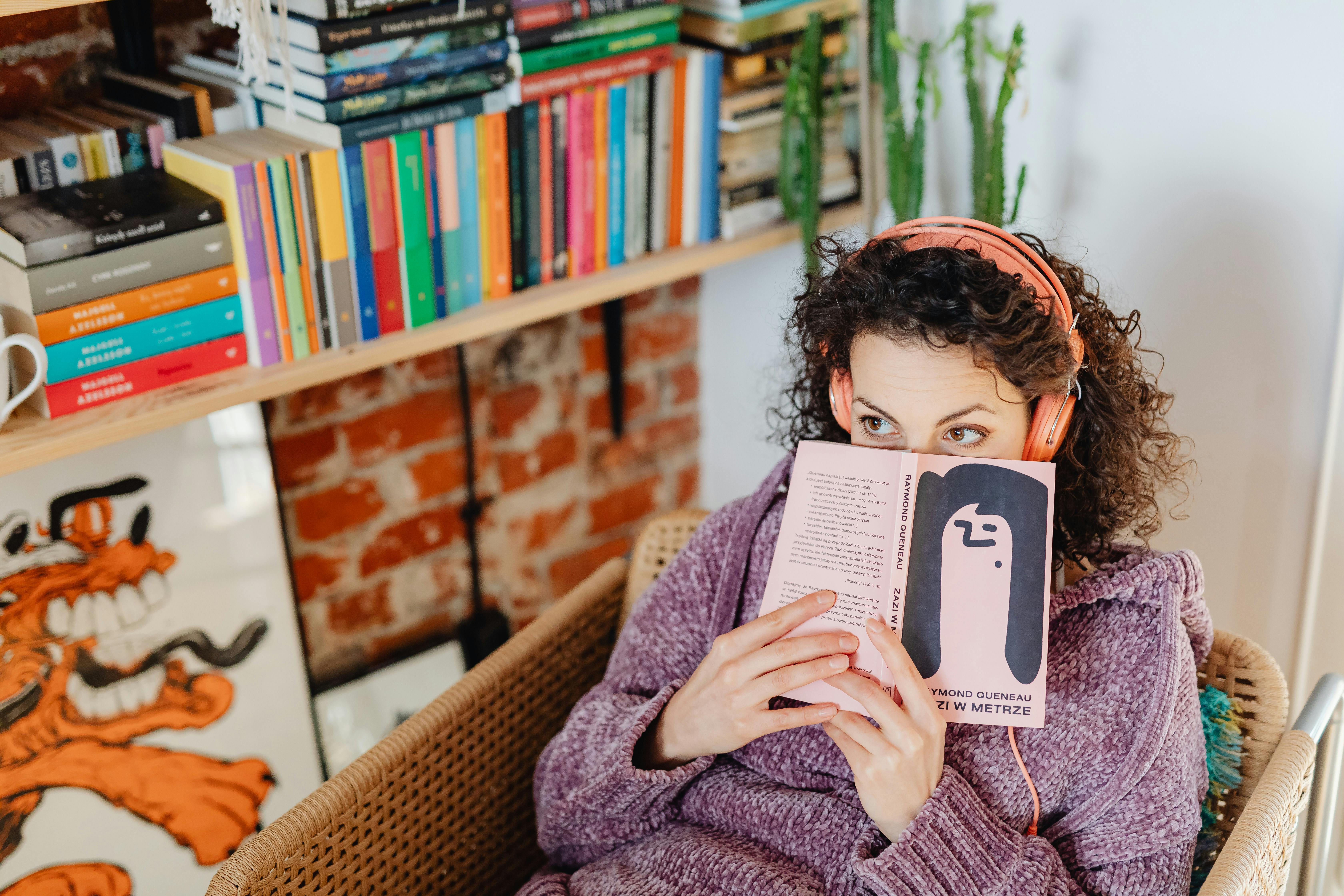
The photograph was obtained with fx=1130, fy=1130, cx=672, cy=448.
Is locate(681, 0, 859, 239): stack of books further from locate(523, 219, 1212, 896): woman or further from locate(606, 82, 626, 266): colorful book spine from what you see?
locate(523, 219, 1212, 896): woman

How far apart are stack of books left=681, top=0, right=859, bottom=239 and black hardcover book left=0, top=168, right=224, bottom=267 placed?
716mm

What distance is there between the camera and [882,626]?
96 cm

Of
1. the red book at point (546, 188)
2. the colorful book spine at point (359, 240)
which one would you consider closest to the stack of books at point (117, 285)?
the colorful book spine at point (359, 240)

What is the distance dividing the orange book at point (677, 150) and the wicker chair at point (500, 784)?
0.41 metres

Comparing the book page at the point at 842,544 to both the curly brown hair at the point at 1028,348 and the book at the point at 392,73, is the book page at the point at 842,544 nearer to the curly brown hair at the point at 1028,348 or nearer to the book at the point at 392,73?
the curly brown hair at the point at 1028,348

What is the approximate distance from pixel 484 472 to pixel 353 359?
1.74 ft

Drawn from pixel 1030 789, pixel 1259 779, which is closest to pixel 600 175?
pixel 1030 789

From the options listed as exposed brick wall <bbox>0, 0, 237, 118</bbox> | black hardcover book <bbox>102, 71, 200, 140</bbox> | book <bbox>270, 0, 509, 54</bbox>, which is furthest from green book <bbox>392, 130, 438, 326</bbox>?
exposed brick wall <bbox>0, 0, 237, 118</bbox>

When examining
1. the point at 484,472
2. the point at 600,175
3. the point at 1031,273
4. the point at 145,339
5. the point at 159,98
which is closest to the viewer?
the point at 1031,273

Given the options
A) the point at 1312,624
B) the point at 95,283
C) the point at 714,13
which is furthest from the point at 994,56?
the point at 95,283

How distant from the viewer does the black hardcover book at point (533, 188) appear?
4.51 feet

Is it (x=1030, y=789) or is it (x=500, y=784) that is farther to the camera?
(x=500, y=784)

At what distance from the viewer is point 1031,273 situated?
1045 mm

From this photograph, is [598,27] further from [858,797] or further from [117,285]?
[858,797]
